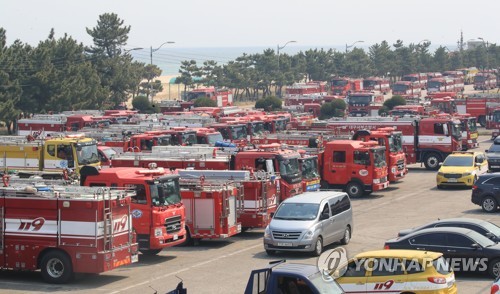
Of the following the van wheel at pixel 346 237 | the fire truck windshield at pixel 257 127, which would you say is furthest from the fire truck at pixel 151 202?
the fire truck windshield at pixel 257 127

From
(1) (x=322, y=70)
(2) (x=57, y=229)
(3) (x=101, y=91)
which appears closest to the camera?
(2) (x=57, y=229)

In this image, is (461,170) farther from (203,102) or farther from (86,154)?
(203,102)

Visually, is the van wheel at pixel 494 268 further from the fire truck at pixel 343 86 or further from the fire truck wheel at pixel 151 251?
the fire truck at pixel 343 86

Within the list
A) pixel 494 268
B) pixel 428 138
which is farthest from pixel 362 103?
pixel 494 268

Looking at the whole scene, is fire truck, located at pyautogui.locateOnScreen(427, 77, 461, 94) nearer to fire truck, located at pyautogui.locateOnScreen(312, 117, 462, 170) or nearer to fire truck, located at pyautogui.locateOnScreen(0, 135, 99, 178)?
fire truck, located at pyautogui.locateOnScreen(312, 117, 462, 170)

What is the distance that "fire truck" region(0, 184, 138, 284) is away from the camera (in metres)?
23.2

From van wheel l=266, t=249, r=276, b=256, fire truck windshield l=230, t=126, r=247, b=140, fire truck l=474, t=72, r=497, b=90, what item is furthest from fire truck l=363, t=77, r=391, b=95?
van wheel l=266, t=249, r=276, b=256

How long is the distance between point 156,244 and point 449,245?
25.6ft

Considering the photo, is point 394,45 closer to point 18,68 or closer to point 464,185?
point 18,68

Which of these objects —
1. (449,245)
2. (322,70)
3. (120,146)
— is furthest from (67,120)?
(322,70)

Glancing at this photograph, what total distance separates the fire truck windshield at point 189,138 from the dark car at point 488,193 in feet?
55.0

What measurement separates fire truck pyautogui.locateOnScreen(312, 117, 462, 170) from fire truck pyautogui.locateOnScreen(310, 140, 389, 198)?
32.7ft

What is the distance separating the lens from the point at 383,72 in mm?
161625

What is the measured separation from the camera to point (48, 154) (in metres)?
41.3
